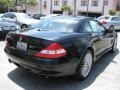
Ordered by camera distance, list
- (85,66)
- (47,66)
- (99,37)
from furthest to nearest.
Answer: (99,37)
(85,66)
(47,66)

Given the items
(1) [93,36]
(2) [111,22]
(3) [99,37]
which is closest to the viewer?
(1) [93,36]

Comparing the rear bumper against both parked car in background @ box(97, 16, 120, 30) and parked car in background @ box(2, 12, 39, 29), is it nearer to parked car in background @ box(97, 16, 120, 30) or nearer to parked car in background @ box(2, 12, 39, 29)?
parked car in background @ box(2, 12, 39, 29)

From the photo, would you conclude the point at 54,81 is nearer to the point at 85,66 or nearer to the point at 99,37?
the point at 85,66

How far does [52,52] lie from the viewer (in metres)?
4.07

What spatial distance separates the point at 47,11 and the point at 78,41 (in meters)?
49.1

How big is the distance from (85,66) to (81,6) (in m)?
42.1

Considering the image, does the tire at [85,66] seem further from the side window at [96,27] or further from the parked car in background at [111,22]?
the parked car in background at [111,22]

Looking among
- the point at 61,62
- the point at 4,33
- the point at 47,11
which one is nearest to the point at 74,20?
the point at 61,62

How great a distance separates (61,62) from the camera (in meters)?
4.09

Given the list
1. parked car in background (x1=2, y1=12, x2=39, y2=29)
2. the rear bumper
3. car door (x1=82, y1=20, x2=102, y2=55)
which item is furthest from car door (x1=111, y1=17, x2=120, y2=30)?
the rear bumper

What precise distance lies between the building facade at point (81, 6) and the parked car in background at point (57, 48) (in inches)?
1480

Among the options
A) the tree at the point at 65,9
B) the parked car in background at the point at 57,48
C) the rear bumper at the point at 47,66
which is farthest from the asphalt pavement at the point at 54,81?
the tree at the point at 65,9

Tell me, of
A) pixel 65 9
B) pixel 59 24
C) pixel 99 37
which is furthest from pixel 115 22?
pixel 65 9

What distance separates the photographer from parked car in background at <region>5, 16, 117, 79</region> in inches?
161
